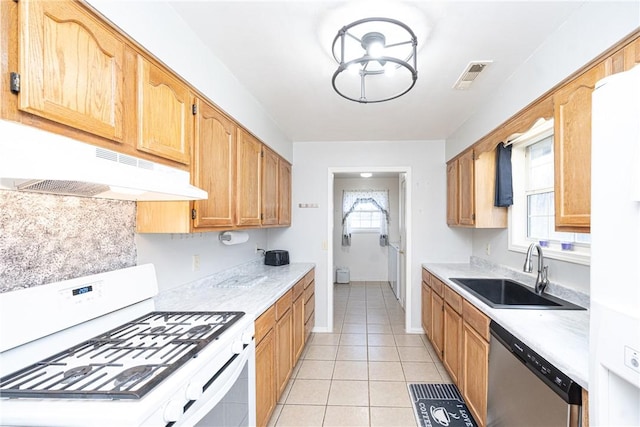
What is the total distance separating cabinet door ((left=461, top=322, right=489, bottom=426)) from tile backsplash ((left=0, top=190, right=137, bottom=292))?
2201mm

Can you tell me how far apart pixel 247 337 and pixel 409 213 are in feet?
9.24

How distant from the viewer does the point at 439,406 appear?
2.26 m

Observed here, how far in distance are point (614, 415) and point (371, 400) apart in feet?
6.24

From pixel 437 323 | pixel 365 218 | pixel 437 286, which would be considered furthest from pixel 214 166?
pixel 365 218

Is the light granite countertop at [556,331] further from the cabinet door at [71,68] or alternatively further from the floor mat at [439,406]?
the cabinet door at [71,68]

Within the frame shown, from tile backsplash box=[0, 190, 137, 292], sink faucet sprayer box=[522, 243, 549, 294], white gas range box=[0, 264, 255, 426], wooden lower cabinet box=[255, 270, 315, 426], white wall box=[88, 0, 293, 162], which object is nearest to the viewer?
white gas range box=[0, 264, 255, 426]

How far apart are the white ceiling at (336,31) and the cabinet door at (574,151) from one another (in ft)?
1.27

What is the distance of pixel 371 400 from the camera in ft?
7.75

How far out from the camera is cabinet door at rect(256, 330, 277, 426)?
181 centimetres

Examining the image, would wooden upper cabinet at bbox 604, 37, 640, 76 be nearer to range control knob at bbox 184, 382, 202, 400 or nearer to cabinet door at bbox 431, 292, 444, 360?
range control knob at bbox 184, 382, 202, 400

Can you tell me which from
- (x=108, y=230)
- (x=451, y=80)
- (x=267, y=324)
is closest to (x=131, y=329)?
(x=108, y=230)

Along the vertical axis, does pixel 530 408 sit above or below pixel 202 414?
below

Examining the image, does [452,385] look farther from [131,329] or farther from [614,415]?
[131,329]

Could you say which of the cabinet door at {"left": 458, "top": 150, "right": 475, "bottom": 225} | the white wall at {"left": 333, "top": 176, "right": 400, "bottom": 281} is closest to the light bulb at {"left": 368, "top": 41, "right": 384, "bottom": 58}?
the cabinet door at {"left": 458, "top": 150, "right": 475, "bottom": 225}
